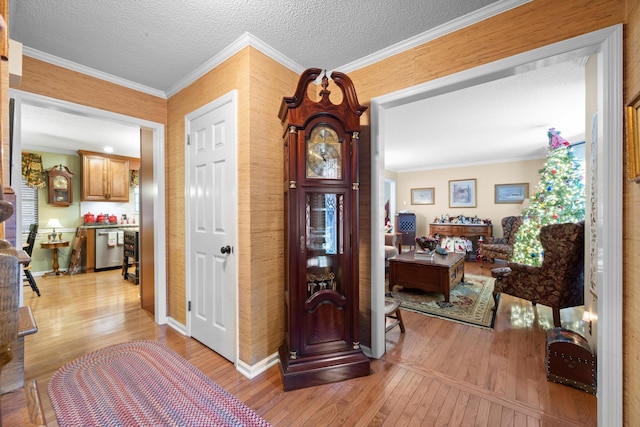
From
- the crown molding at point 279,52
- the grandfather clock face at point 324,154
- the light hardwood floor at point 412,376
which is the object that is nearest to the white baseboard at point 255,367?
Answer: the light hardwood floor at point 412,376

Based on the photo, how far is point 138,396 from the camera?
132 centimetres

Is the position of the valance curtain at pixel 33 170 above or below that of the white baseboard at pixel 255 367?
above

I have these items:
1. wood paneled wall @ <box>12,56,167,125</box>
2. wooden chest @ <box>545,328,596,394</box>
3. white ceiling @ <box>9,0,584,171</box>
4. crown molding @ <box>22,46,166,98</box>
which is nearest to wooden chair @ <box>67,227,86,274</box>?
white ceiling @ <box>9,0,584,171</box>

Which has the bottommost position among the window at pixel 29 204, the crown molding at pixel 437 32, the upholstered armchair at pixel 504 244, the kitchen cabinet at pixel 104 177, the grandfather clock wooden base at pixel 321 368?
the grandfather clock wooden base at pixel 321 368

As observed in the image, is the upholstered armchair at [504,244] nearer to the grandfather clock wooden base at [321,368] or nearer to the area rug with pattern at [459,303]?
the area rug with pattern at [459,303]

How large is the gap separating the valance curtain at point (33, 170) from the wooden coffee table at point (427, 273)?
6245 mm

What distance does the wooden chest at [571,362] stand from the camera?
1870mm

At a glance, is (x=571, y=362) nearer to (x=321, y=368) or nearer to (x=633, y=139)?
(x=633, y=139)

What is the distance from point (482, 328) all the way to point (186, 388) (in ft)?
8.96

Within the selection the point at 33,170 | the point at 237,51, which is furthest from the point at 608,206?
the point at 33,170

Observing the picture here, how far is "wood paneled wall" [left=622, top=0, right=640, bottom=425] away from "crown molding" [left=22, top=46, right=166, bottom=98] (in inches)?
139

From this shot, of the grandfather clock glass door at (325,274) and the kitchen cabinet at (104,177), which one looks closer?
the grandfather clock glass door at (325,274)

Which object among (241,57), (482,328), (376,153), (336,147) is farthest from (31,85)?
(482,328)

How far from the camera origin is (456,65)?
1.85 metres
